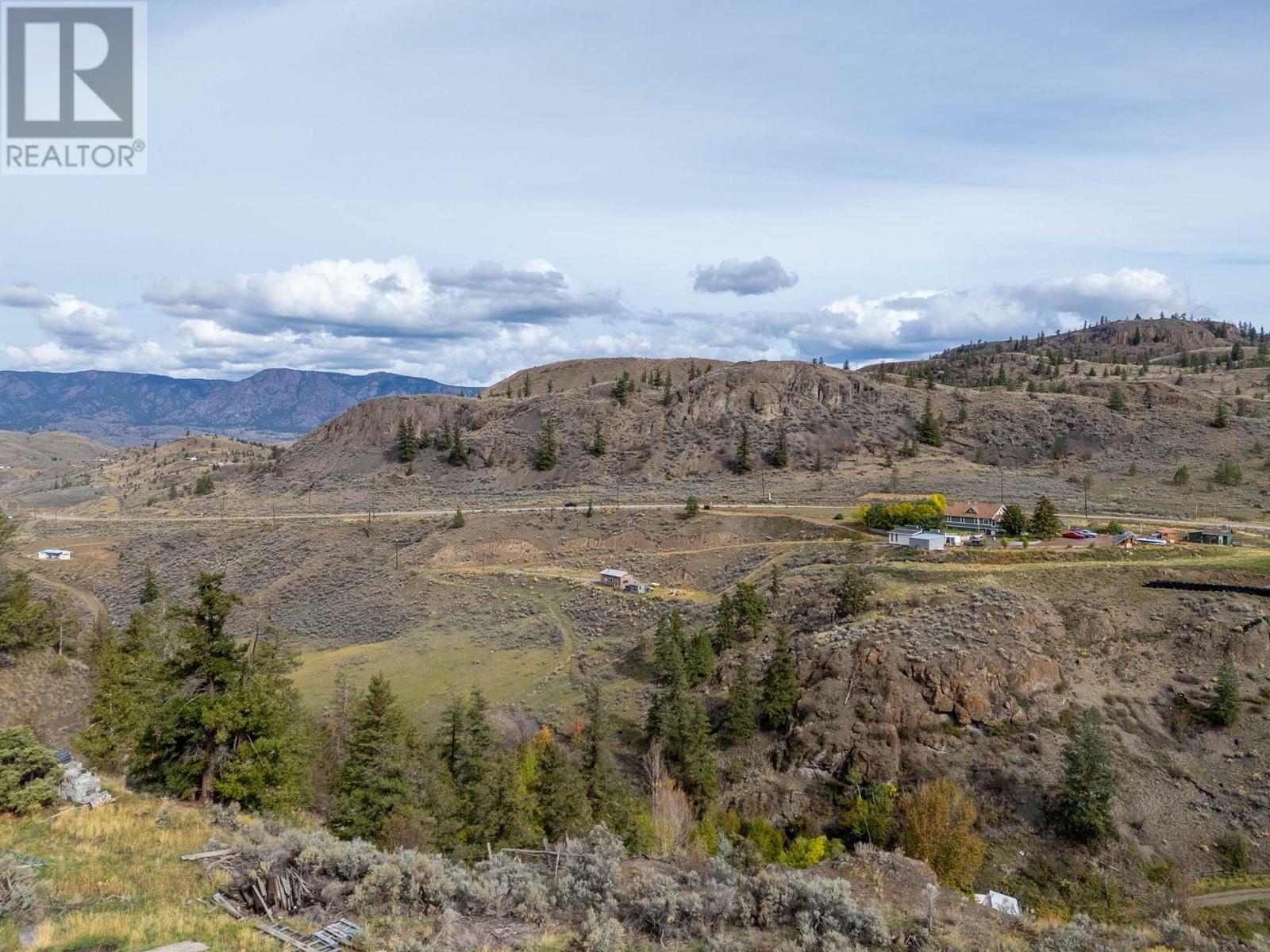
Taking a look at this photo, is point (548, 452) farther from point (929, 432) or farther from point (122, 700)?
point (122, 700)

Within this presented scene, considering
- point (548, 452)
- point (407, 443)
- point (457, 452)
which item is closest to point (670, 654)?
point (548, 452)

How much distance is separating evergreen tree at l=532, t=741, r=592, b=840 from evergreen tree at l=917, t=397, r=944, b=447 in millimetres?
83797

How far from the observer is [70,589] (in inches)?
2724

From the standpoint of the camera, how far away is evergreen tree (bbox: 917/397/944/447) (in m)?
99.4

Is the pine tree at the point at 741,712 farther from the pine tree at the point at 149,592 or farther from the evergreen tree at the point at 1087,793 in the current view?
the pine tree at the point at 149,592

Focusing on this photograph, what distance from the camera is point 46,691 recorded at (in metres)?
39.8

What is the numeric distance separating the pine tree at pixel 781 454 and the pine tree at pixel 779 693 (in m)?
58.6

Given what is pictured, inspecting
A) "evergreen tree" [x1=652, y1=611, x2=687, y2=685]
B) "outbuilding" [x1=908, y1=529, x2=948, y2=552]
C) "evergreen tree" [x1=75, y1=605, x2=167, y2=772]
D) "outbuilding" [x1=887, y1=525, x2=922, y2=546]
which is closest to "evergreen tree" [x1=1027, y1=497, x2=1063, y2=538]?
"outbuilding" [x1=908, y1=529, x2=948, y2=552]

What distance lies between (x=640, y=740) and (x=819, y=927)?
2848cm

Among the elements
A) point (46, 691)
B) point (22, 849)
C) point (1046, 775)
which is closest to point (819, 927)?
point (22, 849)

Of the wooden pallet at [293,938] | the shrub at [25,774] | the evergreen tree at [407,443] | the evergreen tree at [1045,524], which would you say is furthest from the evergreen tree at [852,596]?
the evergreen tree at [407,443]

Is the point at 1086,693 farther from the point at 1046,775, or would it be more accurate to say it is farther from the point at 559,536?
the point at 559,536

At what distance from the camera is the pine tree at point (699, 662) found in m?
42.7

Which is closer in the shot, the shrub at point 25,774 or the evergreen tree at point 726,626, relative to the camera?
the shrub at point 25,774
